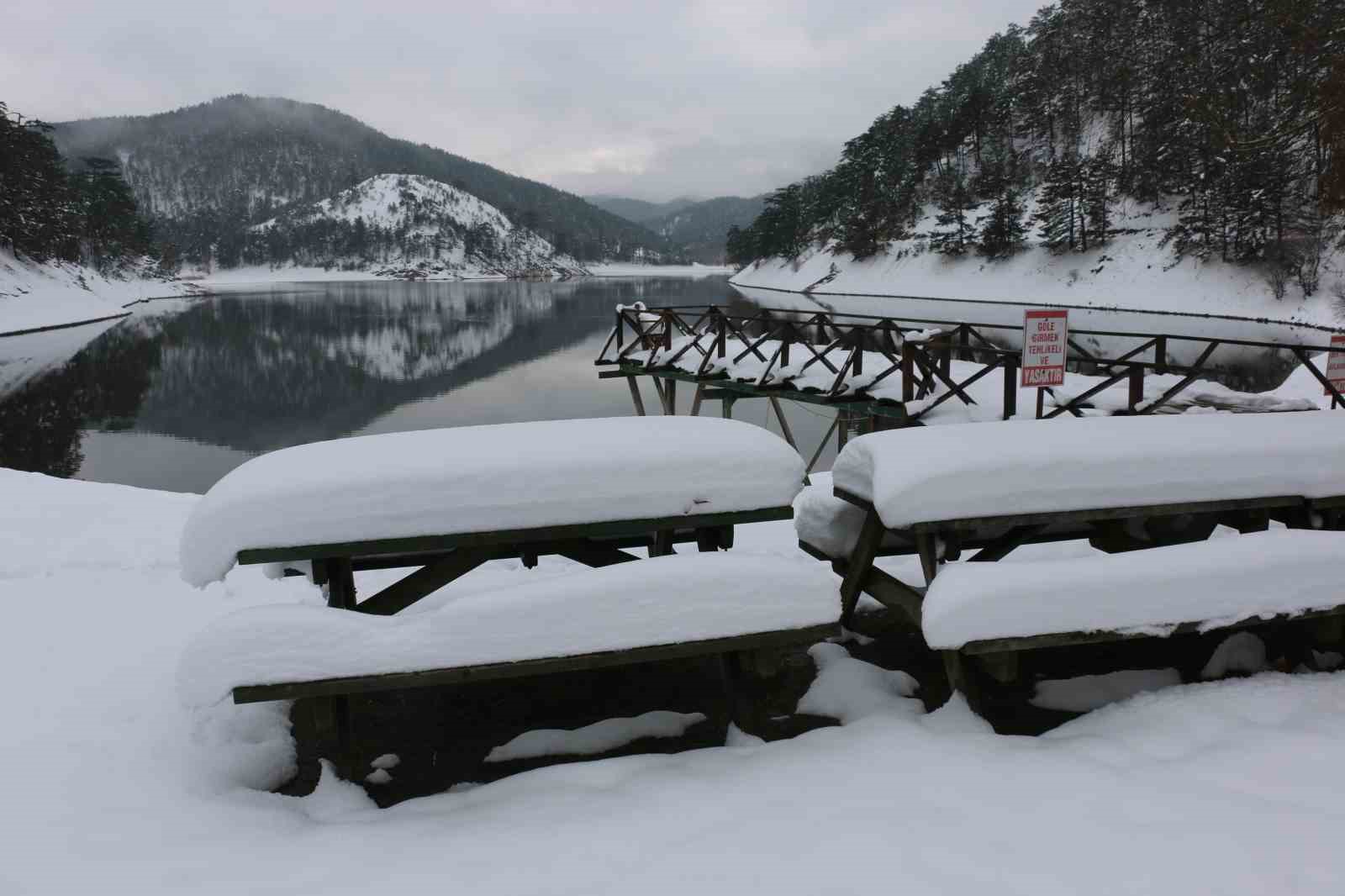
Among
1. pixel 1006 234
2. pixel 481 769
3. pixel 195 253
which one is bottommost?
pixel 481 769

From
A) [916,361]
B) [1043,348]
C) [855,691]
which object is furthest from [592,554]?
[916,361]

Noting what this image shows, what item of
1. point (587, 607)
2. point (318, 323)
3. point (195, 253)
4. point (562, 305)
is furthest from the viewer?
point (195, 253)

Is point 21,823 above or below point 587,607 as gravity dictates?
below

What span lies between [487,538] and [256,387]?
39.8 m

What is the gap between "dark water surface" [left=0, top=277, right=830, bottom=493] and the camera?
26.7m

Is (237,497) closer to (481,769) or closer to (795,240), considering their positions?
(481,769)

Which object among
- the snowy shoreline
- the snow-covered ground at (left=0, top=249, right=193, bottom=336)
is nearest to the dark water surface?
the snowy shoreline

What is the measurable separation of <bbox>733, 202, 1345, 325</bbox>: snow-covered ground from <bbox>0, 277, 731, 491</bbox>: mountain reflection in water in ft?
92.1

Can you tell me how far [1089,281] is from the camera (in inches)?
2392

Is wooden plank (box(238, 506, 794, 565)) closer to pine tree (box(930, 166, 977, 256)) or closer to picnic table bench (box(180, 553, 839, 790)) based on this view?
picnic table bench (box(180, 553, 839, 790))

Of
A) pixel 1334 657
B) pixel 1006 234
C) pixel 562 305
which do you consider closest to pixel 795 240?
pixel 562 305

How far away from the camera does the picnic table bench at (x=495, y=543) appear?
383cm

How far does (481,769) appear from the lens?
425 centimetres

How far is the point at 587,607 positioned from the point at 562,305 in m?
89.7
